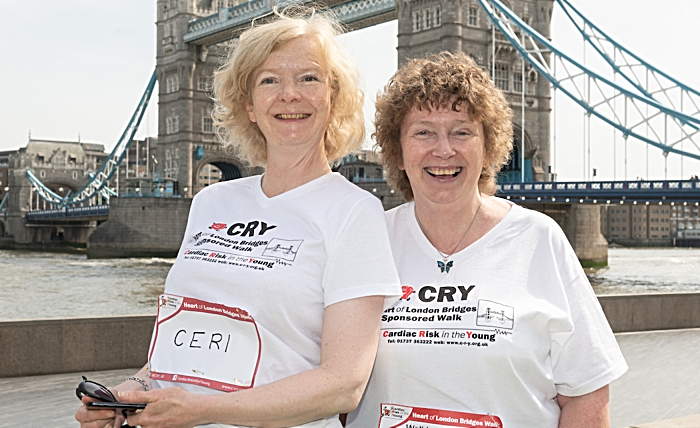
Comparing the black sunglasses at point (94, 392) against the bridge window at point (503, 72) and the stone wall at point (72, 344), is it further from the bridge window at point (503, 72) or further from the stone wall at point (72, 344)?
the bridge window at point (503, 72)

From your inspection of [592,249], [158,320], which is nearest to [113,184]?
[592,249]

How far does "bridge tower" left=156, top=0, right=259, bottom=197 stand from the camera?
1451 inches

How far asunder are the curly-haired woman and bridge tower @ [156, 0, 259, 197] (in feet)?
114

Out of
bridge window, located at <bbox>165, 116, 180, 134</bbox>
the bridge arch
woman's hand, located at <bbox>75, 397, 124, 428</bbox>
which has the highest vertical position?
bridge window, located at <bbox>165, 116, 180, 134</bbox>

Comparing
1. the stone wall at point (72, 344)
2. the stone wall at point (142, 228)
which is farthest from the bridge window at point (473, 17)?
the stone wall at point (72, 344)

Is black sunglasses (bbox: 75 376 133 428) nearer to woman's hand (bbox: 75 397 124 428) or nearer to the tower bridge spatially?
woman's hand (bbox: 75 397 124 428)

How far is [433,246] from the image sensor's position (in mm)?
1745

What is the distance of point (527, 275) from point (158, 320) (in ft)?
2.56

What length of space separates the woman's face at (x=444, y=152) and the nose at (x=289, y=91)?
29 cm

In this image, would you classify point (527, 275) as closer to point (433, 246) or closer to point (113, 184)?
point (433, 246)

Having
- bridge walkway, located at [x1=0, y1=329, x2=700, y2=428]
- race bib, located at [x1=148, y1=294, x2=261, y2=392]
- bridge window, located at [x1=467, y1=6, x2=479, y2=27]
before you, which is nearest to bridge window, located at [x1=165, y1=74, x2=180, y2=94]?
bridge window, located at [x1=467, y1=6, x2=479, y2=27]

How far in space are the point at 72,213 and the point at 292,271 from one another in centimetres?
4353

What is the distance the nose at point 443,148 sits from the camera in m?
1.70

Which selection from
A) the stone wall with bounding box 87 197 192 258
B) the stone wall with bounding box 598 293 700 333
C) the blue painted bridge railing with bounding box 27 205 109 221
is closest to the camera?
the stone wall with bounding box 598 293 700 333
